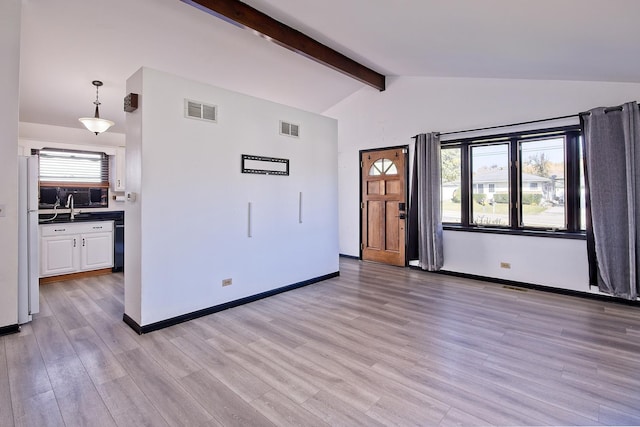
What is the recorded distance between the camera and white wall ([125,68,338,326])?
3.07 metres

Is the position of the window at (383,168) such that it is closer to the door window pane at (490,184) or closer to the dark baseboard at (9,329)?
the door window pane at (490,184)

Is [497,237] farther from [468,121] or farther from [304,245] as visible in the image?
[304,245]

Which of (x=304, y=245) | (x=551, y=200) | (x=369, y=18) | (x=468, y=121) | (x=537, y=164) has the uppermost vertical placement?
(x=369, y=18)

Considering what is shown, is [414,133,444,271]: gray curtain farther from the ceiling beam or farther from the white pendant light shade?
the white pendant light shade

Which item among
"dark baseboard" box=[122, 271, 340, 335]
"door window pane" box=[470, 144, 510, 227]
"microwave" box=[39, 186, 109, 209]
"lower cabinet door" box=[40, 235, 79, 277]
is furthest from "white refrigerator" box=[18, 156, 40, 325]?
"door window pane" box=[470, 144, 510, 227]

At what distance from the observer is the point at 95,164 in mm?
6086

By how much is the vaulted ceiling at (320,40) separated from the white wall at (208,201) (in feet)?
3.13

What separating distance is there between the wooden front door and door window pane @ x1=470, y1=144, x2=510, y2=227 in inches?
47.8

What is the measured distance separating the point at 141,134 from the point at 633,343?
4.89 meters

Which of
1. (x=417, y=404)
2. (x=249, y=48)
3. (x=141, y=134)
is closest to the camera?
(x=417, y=404)

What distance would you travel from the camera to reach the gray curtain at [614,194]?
360 cm

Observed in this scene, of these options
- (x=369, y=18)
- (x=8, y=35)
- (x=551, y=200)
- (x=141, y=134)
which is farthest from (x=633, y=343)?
(x=8, y=35)

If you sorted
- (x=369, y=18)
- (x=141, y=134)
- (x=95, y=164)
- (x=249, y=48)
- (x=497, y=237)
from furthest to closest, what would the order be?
(x=95, y=164) → (x=497, y=237) → (x=249, y=48) → (x=369, y=18) → (x=141, y=134)

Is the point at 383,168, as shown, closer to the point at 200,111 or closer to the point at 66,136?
the point at 200,111
